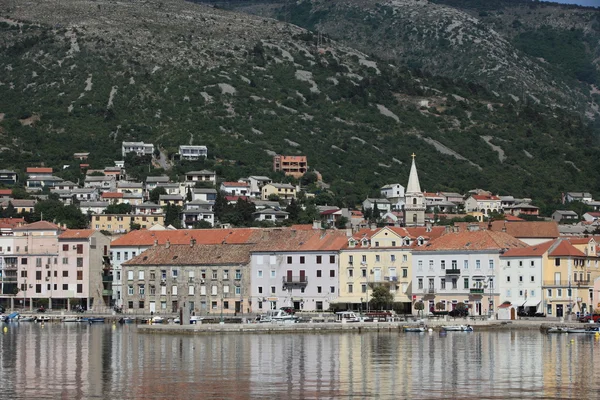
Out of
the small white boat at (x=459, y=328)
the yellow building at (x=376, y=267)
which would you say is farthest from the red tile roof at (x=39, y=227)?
the small white boat at (x=459, y=328)

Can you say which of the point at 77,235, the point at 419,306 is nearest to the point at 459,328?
the point at 419,306

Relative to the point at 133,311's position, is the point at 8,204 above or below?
above

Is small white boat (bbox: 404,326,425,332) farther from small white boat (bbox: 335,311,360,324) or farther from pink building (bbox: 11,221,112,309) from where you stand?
pink building (bbox: 11,221,112,309)

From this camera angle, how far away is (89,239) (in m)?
139

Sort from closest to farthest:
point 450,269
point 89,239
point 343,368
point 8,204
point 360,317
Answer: point 343,368 → point 360,317 → point 450,269 → point 89,239 → point 8,204

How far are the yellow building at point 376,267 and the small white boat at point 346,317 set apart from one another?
788 cm

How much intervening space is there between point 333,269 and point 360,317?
13.9m

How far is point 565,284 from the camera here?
114875 mm

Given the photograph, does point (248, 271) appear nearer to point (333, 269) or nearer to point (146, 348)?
point (333, 269)

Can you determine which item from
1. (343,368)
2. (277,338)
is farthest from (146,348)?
(343,368)

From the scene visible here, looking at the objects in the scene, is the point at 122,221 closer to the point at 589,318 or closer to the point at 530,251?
the point at 530,251

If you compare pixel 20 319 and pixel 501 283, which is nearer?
pixel 501 283

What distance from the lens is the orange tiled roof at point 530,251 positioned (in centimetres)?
11512

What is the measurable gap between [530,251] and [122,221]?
88.2 metres
